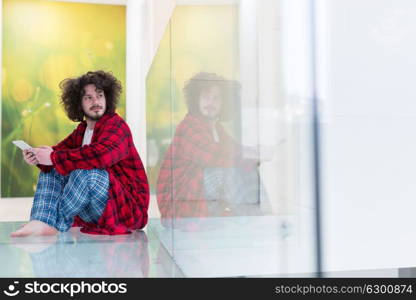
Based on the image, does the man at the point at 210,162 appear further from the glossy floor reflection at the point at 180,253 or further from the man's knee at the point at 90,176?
the man's knee at the point at 90,176

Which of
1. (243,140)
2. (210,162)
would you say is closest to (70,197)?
(210,162)

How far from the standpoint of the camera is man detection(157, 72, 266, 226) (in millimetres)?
1040

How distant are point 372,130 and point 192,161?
2.79 feet

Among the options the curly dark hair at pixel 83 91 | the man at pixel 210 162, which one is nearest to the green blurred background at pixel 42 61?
the curly dark hair at pixel 83 91

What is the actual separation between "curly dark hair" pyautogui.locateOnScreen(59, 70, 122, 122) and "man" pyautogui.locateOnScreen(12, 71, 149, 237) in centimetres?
5

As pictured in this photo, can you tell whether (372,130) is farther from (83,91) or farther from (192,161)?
(83,91)

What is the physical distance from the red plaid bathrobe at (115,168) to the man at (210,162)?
0.64m

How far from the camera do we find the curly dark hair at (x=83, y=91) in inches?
106

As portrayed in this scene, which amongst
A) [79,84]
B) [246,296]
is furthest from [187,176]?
[79,84]

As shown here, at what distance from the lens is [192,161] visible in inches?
58.9

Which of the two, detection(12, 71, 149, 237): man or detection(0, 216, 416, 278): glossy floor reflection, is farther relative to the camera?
detection(12, 71, 149, 237): man

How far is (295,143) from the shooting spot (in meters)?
0.76

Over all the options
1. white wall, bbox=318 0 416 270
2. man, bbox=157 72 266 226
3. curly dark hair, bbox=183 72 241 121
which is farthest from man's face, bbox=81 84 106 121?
white wall, bbox=318 0 416 270

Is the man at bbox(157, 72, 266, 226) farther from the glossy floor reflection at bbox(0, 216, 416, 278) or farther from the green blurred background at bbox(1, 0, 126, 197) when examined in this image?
the green blurred background at bbox(1, 0, 126, 197)
